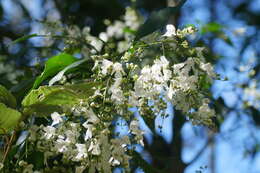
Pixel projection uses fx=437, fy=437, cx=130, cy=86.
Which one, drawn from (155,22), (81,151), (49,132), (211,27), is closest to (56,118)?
(49,132)

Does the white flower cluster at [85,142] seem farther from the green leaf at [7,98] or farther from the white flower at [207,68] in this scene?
the white flower at [207,68]

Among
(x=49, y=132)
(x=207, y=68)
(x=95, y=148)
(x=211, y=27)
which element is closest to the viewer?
(x=95, y=148)

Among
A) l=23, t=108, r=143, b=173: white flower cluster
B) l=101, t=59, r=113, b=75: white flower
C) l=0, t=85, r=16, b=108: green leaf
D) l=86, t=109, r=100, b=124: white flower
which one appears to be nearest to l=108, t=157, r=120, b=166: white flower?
l=23, t=108, r=143, b=173: white flower cluster

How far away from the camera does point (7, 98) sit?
1.31m

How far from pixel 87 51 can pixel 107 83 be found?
806mm

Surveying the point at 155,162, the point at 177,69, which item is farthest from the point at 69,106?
the point at 155,162

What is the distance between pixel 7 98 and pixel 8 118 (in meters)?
0.09

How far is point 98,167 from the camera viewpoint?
1184 millimetres

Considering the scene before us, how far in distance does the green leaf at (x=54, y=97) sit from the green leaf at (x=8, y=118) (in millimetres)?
36

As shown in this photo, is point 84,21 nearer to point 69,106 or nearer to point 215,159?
point 69,106

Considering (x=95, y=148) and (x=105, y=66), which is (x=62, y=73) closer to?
(x=105, y=66)

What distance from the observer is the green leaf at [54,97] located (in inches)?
47.6

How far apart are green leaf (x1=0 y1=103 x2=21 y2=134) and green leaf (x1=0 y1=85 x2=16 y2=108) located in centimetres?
8

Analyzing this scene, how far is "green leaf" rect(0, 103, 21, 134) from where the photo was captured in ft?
3.96
